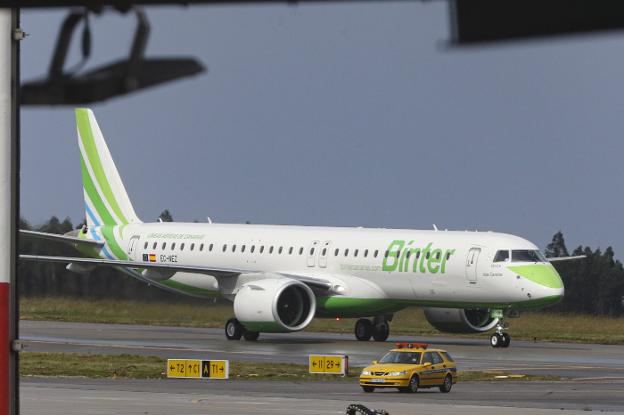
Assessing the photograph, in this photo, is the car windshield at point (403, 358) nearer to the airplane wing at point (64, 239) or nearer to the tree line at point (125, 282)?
the tree line at point (125, 282)

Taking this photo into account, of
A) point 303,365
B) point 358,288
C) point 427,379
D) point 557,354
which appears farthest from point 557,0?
point 358,288

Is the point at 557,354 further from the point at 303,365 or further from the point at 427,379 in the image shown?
the point at 427,379

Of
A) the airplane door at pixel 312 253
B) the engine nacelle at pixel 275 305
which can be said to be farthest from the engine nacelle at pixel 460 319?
the engine nacelle at pixel 275 305

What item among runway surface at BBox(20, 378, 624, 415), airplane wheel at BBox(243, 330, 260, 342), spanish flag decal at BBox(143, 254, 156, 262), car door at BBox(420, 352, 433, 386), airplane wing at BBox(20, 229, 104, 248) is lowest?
runway surface at BBox(20, 378, 624, 415)

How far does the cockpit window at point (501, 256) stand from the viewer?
47125mm

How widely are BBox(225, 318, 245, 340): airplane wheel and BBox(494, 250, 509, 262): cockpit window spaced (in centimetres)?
1024

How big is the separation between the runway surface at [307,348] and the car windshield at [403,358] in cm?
583

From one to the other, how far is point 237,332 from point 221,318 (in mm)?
3975

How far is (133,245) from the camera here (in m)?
56.6

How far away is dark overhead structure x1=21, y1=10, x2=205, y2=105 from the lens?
5.46 metres

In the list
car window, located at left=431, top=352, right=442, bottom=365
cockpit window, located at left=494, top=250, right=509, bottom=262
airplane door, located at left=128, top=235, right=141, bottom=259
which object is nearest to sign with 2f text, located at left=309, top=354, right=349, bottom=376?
car window, located at left=431, top=352, right=442, bottom=365

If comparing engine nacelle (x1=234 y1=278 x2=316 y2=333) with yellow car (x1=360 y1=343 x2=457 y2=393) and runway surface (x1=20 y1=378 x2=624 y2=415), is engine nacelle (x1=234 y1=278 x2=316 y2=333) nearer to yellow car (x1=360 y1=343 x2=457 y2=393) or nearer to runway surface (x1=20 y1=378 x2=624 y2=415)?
runway surface (x1=20 y1=378 x2=624 y2=415)

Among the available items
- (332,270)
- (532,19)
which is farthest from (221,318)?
(532,19)

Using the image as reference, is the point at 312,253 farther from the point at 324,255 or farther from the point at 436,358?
the point at 436,358
